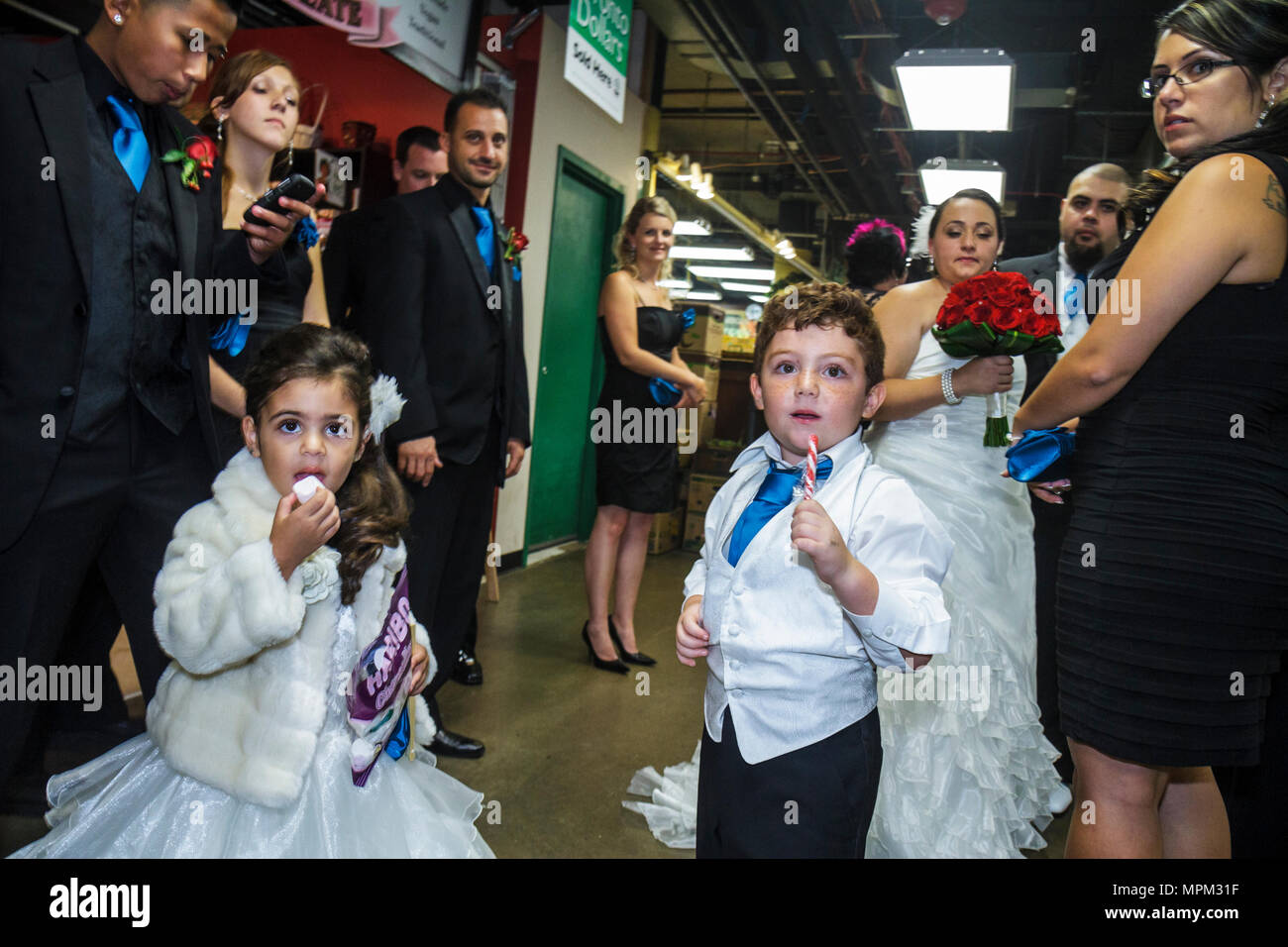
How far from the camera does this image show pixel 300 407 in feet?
5.03

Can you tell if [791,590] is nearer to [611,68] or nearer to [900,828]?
[900,828]

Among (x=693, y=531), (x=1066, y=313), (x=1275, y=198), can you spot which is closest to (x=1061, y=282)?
(x=1066, y=313)

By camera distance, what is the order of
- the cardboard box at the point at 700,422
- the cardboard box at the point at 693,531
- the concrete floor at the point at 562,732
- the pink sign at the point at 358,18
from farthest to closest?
the cardboard box at the point at 693,531 → the cardboard box at the point at 700,422 → the pink sign at the point at 358,18 → the concrete floor at the point at 562,732

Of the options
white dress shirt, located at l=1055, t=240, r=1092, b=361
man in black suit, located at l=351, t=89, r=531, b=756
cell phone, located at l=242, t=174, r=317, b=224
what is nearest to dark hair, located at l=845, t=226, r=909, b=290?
white dress shirt, located at l=1055, t=240, r=1092, b=361

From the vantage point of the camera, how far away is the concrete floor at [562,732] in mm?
2318

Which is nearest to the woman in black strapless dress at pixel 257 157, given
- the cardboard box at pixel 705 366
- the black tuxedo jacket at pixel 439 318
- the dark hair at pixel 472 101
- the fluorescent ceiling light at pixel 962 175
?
the black tuxedo jacket at pixel 439 318

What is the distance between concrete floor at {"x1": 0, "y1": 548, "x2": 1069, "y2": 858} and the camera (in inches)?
91.3

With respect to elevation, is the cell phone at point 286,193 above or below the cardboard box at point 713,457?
above

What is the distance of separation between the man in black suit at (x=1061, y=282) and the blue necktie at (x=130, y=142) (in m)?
2.46

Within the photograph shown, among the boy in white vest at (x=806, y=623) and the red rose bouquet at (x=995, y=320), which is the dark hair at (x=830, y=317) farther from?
the red rose bouquet at (x=995, y=320)

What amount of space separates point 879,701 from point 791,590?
3.25 ft

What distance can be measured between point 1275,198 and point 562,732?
8.01 feet

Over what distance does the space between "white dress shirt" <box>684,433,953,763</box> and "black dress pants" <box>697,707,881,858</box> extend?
3 cm
